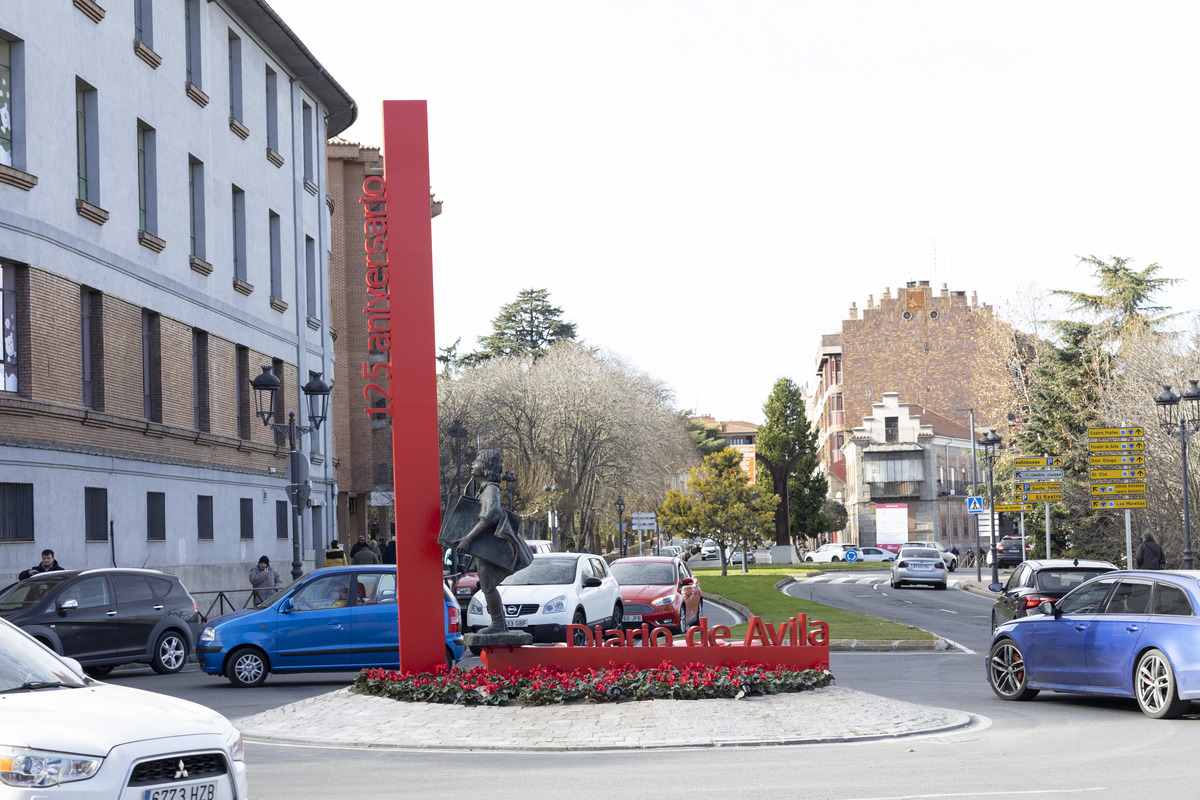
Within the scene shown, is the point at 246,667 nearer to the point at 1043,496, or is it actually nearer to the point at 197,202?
the point at 197,202

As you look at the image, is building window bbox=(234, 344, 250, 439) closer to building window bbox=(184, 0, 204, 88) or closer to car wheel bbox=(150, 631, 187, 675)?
building window bbox=(184, 0, 204, 88)

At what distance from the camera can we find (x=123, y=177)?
2703cm

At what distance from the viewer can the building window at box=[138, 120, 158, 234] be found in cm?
2858

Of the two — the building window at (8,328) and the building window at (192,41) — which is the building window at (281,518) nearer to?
the building window at (192,41)

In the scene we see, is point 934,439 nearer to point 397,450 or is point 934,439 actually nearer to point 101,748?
point 397,450

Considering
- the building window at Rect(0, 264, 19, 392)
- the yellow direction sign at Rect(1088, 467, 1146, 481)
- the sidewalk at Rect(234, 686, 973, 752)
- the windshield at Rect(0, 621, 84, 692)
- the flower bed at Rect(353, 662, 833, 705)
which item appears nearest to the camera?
the windshield at Rect(0, 621, 84, 692)

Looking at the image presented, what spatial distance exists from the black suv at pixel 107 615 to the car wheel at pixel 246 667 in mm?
2210

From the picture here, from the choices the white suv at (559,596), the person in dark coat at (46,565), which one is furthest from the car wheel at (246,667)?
the person in dark coat at (46,565)

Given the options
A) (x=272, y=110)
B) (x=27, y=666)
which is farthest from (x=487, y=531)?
(x=272, y=110)

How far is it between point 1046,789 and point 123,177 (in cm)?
2334

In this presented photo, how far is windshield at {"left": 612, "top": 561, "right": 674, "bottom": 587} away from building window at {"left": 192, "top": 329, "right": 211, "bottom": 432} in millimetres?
11909

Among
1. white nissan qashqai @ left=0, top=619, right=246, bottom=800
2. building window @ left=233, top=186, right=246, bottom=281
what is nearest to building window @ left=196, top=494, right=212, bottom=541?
building window @ left=233, top=186, right=246, bottom=281

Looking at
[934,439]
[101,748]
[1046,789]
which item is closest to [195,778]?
[101,748]

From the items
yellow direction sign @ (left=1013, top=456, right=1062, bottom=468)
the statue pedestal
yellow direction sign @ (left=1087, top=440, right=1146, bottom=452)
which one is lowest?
the statue pedestal
